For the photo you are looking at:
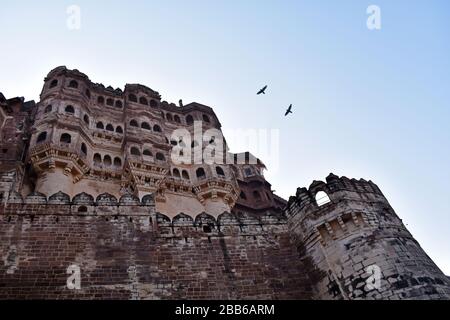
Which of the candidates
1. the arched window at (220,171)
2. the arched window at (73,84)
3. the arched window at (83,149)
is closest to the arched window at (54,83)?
the arched window at (73,84)

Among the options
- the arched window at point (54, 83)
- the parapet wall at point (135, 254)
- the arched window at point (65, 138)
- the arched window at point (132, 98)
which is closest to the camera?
the parapet wall at point (135, 254)

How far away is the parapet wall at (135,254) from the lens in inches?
404

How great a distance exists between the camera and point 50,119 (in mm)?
24609

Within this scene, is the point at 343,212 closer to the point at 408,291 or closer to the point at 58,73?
the point at 408,291

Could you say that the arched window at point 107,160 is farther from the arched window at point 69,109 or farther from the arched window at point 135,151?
the arched window at point 69,109

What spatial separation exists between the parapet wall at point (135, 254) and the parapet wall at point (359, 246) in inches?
30.7

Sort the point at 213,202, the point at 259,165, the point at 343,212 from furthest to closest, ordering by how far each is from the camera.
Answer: the point at 259,165, the point at 213,202, the point at 343,212

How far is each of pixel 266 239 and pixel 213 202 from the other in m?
13.5

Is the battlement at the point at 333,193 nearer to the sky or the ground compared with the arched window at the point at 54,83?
nearer to the ground

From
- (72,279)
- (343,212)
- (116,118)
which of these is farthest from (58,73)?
(343,212)

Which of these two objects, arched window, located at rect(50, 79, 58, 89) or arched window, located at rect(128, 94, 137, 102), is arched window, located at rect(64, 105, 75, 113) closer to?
arched window, located at rect(50, 79, 58, 89)

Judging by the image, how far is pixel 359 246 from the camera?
1147 cm

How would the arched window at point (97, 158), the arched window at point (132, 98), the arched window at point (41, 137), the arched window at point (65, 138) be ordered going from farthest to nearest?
1. the arched window at point (132, 98)
2. the arched window at point (97, 158)
3. the arched window at point (65, 138)
4. the arched window at point (41, 137)
